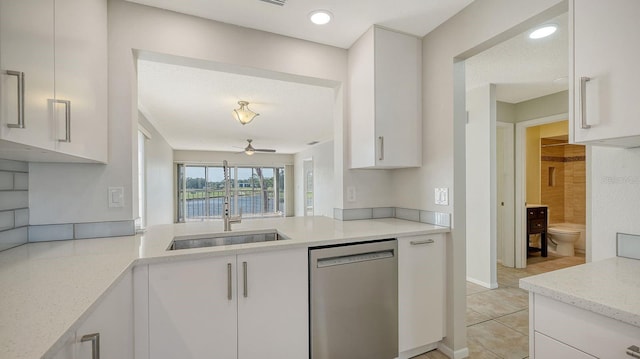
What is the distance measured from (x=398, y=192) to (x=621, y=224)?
1.35m

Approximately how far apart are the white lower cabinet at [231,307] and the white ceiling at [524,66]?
2459mm

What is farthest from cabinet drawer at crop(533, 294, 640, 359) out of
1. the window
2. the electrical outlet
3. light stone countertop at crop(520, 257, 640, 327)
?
the window

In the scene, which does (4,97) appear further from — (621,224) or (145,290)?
(621,224)

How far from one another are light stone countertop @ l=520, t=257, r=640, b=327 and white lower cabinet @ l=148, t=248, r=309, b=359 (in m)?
1.07

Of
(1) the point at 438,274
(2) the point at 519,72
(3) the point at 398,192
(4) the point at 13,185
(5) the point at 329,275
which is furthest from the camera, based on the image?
(2) the point at 519,72

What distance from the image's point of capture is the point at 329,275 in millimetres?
1523

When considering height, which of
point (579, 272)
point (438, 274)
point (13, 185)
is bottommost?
point (438, 274)

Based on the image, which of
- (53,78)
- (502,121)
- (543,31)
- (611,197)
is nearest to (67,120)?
(53,78)

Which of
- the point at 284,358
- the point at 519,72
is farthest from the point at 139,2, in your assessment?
the point at 519,72

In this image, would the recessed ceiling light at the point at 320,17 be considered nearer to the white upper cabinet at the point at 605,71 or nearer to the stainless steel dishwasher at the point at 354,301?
the white upper cabinet at the point at 605,71

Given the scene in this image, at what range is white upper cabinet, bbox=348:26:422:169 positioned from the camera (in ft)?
6.53

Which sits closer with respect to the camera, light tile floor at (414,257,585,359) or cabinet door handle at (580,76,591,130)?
cabinet door handle at (580,76,591,130)

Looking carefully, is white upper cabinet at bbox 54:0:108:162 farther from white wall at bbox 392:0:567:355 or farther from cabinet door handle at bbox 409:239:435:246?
white wall at bbox 392:0:567:355

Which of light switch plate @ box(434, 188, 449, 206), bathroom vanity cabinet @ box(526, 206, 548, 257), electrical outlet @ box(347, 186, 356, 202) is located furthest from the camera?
bathroom vanity cabinet @ box(526, 206, 548, 257)
